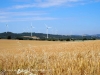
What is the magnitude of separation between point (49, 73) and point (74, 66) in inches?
32.8

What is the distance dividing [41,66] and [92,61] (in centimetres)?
164

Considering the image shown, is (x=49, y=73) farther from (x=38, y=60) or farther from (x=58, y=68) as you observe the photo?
(x=38, y=60)

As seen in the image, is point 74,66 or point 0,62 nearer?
point 74,66

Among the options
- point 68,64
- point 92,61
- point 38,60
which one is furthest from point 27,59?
point 92,61

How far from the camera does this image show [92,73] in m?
6.26

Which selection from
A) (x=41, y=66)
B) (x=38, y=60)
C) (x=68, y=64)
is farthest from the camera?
(x=38, y=60)

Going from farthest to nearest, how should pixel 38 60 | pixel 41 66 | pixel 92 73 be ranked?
1. pixel 38 60
2. pixel 41 66
3. pixel 92 73

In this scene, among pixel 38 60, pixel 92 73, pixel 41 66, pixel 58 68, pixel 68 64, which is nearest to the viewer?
pixel 92 73

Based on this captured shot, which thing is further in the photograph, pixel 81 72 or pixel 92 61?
pixel 92 61

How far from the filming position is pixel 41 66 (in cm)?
774

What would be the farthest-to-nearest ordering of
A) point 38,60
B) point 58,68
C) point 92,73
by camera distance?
1. point 38,60
2. point 58,68
3. point 92,73

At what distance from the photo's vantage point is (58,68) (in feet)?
22.0

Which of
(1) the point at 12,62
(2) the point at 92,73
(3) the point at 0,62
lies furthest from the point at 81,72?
(3) the point at 0,62

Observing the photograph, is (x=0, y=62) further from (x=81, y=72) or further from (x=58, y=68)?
(x=81, y=72)
